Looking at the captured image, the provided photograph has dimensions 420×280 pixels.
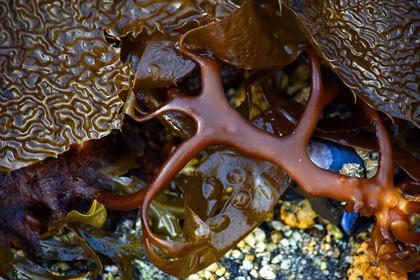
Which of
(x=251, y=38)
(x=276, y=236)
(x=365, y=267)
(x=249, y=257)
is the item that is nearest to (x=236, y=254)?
(x=249, y=257)

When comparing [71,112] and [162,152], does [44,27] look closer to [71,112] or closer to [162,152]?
[71,112]

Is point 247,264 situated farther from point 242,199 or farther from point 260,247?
point 242,199

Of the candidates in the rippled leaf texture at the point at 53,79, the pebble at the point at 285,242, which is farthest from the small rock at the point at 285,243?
the rippled leaf texture at the point at 53,79

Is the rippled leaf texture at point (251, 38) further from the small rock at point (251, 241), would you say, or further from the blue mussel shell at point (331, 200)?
the small rock at point (251, 241)

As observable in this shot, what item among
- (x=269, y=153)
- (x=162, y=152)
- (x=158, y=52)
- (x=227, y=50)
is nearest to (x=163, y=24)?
(x=158, y=52)

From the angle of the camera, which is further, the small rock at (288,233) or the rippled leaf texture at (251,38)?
the small rock at (288,233)

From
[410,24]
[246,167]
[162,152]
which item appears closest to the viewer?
[410,24]
